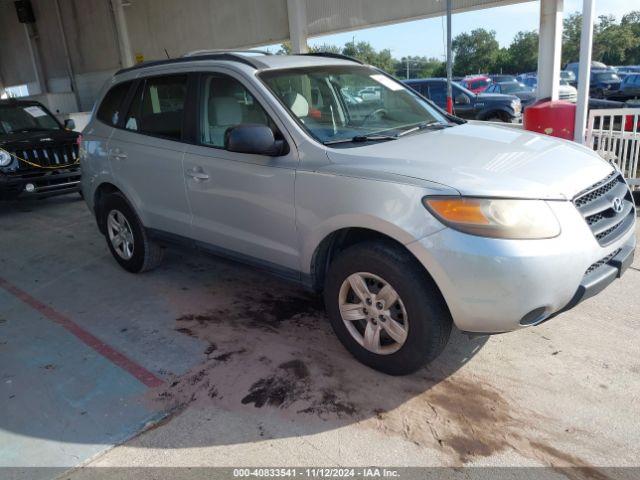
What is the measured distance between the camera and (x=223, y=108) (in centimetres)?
398

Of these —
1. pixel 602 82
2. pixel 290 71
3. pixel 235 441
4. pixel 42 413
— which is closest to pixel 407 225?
pixel 235 441

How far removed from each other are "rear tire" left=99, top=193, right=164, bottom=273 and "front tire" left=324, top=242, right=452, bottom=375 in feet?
7.65

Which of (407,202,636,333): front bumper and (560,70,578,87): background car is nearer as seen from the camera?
(407,202,636,333): front bumper

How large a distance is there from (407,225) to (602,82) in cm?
2356

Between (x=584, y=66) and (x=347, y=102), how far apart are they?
4150 millimetres

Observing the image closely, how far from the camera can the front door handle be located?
3982 millimetres

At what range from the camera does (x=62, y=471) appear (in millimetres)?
2643

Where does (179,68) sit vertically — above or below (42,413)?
above

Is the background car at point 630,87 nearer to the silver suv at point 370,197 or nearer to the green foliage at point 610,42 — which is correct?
the silver suv at point 370,197

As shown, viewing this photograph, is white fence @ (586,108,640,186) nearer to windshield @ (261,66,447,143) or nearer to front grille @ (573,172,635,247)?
windshield @ (261,66,447,143)

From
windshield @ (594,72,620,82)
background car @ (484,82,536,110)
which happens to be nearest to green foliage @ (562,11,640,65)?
windshield @ (594,72,620,82)

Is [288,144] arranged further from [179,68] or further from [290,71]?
[179,68]

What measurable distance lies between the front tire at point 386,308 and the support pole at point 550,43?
26.9 feet

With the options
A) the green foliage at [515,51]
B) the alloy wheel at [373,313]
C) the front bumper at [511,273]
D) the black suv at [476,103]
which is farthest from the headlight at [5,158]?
the green foliage at [515,51]
